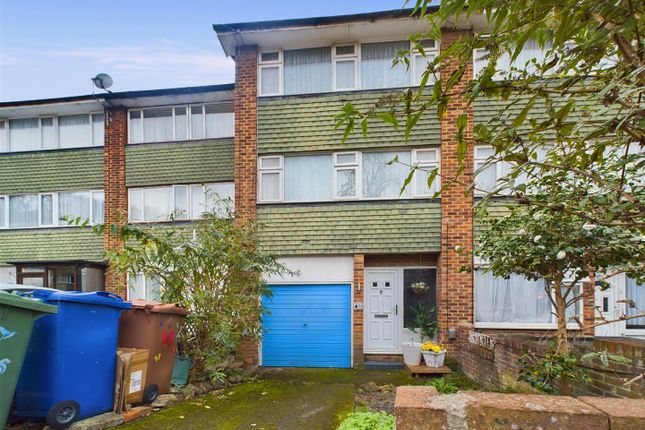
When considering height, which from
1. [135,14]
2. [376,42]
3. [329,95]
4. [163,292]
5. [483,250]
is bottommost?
[163,292]

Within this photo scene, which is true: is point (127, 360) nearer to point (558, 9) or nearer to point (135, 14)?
point (558, 9)

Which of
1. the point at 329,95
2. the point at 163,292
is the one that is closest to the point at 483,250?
the point at 163,292

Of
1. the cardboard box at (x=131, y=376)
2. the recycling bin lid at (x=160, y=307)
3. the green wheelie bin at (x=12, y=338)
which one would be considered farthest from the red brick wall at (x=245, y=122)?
the green wheelie bin at (x=12, y=338)

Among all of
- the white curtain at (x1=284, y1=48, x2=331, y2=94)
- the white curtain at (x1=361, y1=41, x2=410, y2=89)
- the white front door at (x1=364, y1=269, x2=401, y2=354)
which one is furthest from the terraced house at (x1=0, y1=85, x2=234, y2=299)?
Answer: the white front door at (x1=364, y1=269, x2=401, y2=354)

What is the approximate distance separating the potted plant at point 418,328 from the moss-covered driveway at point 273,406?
46 cm

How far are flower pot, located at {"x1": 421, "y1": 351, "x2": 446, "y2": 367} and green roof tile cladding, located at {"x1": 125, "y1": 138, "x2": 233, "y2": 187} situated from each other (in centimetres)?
628

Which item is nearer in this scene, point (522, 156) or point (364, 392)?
point (522, 156)

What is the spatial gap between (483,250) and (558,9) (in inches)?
142

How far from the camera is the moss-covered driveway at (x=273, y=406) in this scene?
4.58 metres

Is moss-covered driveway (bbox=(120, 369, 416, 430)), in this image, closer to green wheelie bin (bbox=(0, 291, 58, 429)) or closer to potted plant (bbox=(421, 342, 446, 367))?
potted plant (bbox=(421, 342, 446, 367))

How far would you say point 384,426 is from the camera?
387 centimetres

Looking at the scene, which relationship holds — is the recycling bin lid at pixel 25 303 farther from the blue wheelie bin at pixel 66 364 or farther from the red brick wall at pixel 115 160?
the red brick wall at pixel 115 160

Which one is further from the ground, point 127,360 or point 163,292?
point 163,292

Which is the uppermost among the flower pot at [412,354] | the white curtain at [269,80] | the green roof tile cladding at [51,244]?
the white curtain at [269,80]
